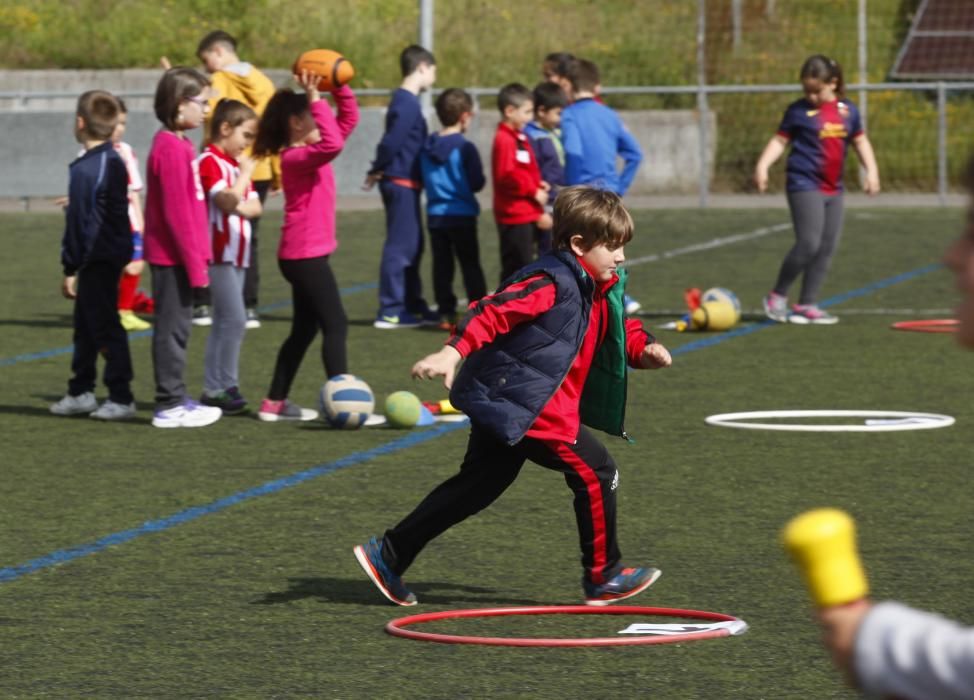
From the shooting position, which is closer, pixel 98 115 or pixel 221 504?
pixel 221 504

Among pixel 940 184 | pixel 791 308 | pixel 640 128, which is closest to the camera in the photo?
pixel 791 308

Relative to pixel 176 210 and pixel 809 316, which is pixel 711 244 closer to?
pixel 809 316

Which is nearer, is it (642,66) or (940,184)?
(940,184)

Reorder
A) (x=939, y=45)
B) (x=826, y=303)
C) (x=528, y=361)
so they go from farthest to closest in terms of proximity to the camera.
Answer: (x=939, y=45)
(x=826, y=303)
(x=528, y=361)

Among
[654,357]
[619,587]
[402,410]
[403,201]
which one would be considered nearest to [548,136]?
[403,201]

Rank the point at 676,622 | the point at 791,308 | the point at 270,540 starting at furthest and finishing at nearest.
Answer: the point at 791,308, the point at 270,540, the point at 676,622

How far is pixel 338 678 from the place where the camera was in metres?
5.04

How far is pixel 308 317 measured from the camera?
9.59 metres

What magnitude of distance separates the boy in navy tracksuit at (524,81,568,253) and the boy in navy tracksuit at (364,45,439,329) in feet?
2.69

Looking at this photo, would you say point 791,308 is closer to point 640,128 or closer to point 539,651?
point 539,651

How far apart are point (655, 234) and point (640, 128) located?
26.0 ft

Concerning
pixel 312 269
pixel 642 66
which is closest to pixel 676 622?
pixel 312 269

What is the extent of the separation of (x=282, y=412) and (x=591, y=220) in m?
4.20

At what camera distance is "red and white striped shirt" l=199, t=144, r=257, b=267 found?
31.0 feet
